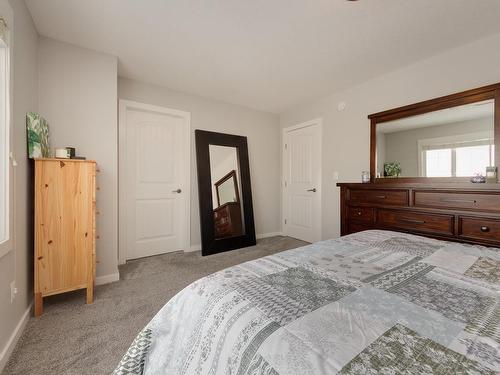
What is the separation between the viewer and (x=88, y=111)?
2.28m

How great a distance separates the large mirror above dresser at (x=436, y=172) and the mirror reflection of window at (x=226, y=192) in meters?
1.62

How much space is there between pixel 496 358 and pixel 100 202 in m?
2.81

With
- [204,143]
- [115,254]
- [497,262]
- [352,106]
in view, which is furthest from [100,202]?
[352,106]

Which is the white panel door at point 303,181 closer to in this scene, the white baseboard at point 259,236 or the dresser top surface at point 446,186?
the white baseboard at point 259,236

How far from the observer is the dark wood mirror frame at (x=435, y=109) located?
A: 2039 millimetres

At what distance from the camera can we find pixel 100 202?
2.39 m

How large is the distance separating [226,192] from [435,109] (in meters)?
2.75

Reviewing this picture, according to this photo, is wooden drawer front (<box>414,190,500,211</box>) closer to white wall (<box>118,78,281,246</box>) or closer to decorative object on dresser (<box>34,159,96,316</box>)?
white wall (<box>118,78,281,246</box>)

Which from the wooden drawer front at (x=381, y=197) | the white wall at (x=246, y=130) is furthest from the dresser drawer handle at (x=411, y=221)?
the white wall at (x=246, y=130)

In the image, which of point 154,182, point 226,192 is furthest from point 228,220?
point 154,182

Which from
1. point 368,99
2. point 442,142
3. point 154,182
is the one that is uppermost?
point 368,99

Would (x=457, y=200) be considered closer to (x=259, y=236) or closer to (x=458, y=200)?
(x=458, y=200)

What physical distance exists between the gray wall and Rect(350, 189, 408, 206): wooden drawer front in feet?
1.43

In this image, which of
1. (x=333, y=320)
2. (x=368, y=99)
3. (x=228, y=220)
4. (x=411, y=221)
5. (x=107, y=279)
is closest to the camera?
(x=333, y=320)
